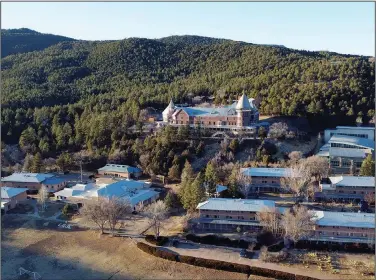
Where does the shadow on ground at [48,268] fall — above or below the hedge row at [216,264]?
below

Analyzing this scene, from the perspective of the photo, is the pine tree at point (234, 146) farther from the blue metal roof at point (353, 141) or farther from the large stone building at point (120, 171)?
the blue metal roof at point (353, 141)

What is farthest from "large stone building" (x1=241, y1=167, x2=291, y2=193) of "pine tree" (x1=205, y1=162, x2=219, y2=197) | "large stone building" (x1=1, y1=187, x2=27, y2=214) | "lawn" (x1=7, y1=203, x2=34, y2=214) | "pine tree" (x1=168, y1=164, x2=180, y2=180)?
"large stone building" (x1=1, y1=187, x2=27, y2=214)

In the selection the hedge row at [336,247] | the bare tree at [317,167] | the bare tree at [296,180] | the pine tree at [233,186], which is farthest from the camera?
the bare tree at [317,167]

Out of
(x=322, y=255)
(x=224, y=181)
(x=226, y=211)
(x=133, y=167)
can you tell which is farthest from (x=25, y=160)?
(x=322, y=255)

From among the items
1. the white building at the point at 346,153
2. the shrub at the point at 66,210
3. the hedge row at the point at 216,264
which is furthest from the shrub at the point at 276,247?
the shrub at the point at 66,210

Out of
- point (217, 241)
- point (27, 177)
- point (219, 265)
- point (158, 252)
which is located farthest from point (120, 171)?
point (219, 265)

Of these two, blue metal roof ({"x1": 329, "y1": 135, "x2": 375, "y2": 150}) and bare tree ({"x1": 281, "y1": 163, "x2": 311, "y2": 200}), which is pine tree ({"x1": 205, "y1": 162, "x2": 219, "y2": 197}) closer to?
bare tree ({"x1": 281, "y1": 163, "x2": 311, "y2": 200})
